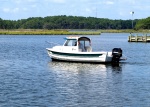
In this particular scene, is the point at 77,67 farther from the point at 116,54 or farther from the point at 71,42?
the point at 71,42

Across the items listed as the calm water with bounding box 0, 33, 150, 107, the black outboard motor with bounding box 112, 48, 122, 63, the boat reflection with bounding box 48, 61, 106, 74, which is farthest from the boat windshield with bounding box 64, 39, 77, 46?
A: the black outboard motor with bounding box 112, 48, 122, 63

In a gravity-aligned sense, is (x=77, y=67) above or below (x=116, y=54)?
below

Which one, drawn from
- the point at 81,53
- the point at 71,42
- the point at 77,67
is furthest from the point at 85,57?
the point at 77,67

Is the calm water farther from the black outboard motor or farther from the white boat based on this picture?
the black outboard motor

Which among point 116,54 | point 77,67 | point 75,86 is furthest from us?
point 116,54

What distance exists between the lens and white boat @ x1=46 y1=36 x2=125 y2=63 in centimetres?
4859

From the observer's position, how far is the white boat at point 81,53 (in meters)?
48.6

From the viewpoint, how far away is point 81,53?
49.5 m

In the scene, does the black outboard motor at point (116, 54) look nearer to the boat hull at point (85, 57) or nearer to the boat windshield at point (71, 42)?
the boat hull at point (85, 57)

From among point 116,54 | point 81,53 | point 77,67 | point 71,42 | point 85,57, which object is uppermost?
point 71,42

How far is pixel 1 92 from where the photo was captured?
1166 inches

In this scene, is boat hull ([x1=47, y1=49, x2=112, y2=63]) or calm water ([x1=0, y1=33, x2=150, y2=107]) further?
boat hull ([x1=47, y1=49, x2=112, y2=63])

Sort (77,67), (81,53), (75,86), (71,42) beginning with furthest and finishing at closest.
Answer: (71,42), (81,53), (77,67), (75,86)

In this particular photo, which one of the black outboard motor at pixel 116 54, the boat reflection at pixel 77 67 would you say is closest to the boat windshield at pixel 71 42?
the boat reflection at pixel 77 67
